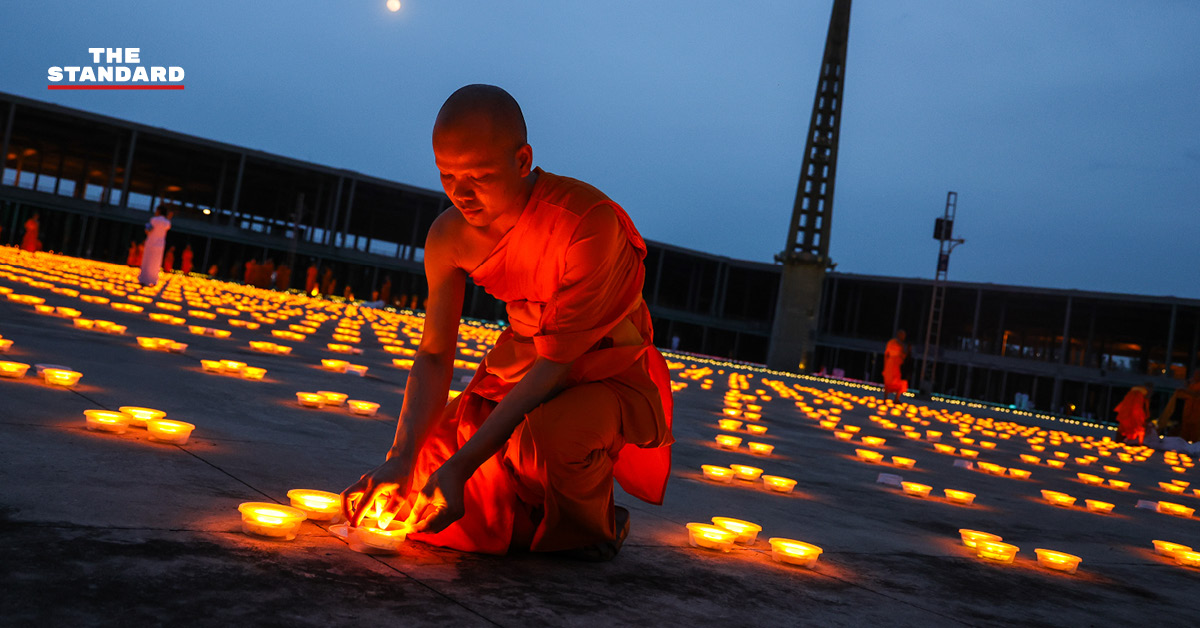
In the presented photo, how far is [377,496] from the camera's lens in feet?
8.45

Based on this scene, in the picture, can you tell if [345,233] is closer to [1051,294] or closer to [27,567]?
[1051,294]

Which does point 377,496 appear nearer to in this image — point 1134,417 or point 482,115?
point 482,115

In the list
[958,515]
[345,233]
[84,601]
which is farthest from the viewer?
[345,233]

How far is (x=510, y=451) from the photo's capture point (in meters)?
2.84

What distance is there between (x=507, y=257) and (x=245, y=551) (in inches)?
43.7

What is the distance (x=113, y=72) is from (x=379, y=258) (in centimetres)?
6380

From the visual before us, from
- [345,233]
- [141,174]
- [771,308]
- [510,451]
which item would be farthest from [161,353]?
[771,308]

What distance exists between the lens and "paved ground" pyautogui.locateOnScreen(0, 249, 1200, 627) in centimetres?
196

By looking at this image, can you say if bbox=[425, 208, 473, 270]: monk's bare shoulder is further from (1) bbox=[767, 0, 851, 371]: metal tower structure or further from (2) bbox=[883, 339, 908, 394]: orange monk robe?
(1) bbox=[767, 0, 851, 371]: metal tower structure

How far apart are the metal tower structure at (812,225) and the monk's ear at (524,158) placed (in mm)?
38244

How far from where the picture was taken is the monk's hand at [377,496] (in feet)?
8.44

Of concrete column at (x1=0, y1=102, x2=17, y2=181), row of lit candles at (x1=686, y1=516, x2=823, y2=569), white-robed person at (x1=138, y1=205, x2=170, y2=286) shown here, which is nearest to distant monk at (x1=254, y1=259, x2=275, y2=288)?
concrete column at (x1=0, y1=102, x2=17, y2=181)

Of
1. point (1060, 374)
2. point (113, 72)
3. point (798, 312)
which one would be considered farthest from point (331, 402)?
point (113, 72)

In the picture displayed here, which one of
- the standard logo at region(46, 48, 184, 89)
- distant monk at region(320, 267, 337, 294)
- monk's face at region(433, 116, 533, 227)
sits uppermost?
the standard logo at region(46, 48, 184, 89)
